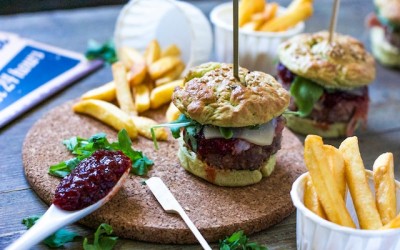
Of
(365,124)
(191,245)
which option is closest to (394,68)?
(365,124)

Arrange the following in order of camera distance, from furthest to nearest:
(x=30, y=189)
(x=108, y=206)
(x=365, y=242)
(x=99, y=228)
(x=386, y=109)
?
(x=386, y=109) < (x=30, y=189) < (x=108, y=206) < (x=99, y=228) < (x=365, y=242)

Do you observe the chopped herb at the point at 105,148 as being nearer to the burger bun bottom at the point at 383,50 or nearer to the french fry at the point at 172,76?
the french fry at the point at 172,76

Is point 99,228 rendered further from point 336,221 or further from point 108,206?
point 336,221

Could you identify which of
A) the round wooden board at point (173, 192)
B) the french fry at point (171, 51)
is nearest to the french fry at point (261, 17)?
the french fry at point (171, 51)

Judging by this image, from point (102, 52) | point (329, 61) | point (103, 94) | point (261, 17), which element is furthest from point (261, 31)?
point (103, 94)

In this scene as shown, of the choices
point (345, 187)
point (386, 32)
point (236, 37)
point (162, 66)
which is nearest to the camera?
point (345, 187)

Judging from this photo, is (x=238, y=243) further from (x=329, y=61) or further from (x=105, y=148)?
(x=329, y=61)

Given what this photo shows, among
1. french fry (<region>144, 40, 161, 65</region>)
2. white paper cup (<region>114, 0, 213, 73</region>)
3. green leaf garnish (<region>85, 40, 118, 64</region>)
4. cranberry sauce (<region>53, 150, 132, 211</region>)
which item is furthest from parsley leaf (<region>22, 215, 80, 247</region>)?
green leaf garnish (<region>85, 40, 118, 64</region>)
